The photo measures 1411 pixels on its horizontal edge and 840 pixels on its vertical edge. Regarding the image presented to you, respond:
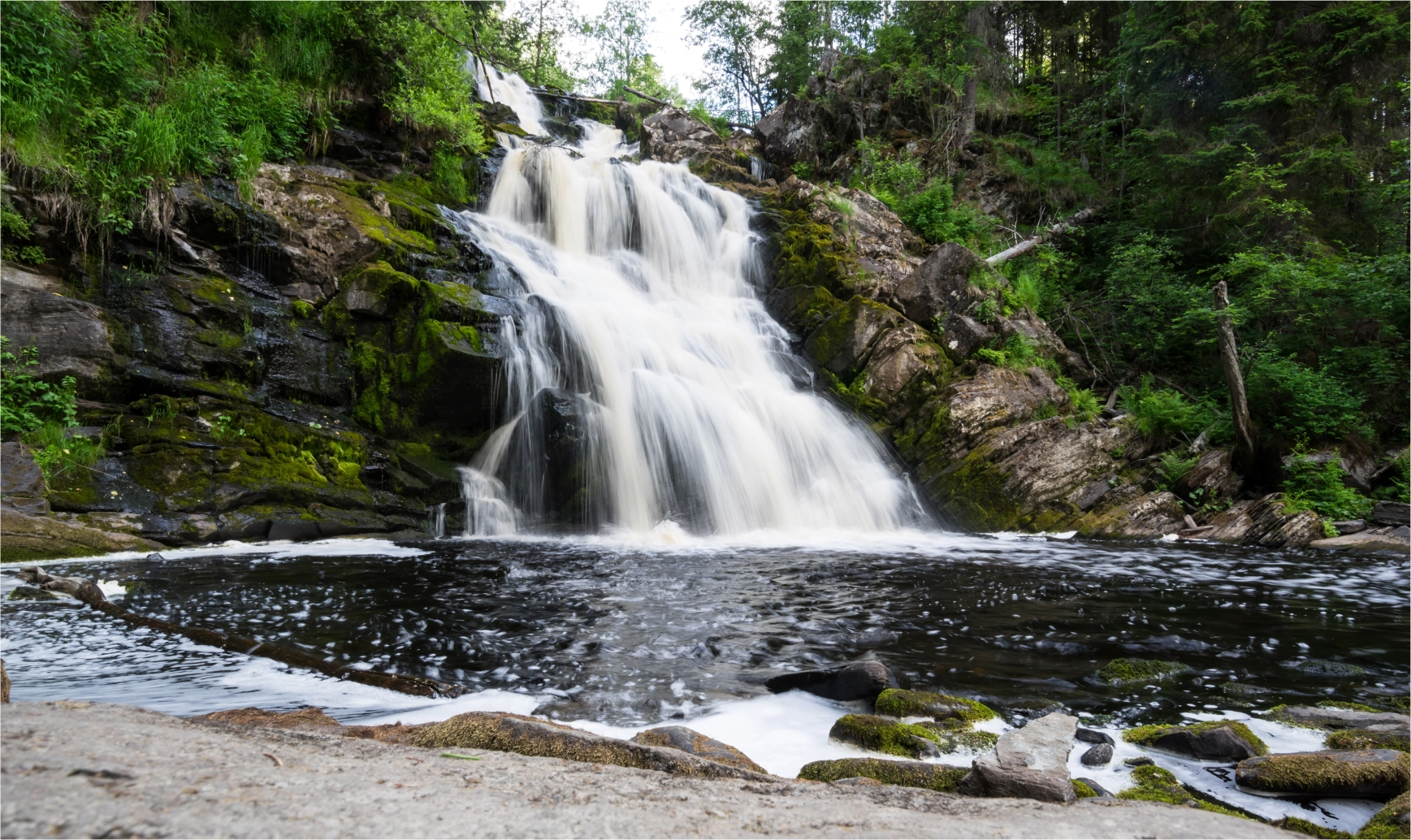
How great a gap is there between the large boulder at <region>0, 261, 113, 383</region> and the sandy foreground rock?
849cm

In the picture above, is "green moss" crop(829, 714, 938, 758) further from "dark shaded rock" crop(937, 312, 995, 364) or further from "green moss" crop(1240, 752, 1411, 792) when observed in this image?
"dark shaded rock" crop(937, 312, 995, 364)

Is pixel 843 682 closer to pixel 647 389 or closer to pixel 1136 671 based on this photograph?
pixel 1136 671

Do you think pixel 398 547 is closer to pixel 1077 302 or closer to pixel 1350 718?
pixel 1350 718

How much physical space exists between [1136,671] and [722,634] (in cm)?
290

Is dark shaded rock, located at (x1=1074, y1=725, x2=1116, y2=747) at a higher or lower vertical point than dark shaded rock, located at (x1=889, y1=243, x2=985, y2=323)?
lower

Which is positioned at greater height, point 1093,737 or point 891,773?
point 891,773

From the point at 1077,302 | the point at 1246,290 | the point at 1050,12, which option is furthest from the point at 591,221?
the point at 1050,12

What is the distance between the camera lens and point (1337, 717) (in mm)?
3590

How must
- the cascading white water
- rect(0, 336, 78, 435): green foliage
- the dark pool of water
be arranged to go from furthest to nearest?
the cascading white water → rect(0, 336, 78, 435): green foliage → the dark pool of water

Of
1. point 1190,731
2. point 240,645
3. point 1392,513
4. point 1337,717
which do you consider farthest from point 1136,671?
point 1392,513

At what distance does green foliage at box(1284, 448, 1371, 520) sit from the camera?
10844 mm

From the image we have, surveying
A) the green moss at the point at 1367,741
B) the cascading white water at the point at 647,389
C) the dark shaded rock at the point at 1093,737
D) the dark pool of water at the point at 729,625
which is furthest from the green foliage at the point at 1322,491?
the dark shaded rock at the point at 1093,737

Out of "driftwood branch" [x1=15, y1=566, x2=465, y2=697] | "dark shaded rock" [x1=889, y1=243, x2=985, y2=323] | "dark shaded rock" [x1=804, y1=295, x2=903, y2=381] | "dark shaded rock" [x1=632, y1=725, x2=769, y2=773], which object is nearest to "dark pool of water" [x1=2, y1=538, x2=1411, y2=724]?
"driftwood branch" [x1=15, y1=566, x2=465, y2=697]

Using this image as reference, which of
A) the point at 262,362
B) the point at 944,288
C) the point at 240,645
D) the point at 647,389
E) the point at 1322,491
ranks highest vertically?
the point at 944,288
